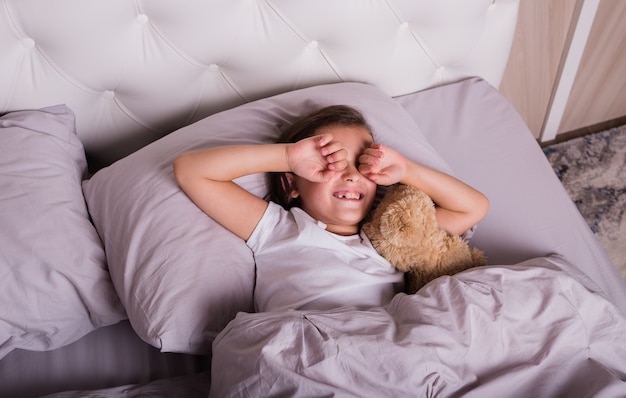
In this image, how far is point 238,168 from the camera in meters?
1.08

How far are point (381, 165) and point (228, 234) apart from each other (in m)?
0.33

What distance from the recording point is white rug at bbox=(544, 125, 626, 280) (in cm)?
182

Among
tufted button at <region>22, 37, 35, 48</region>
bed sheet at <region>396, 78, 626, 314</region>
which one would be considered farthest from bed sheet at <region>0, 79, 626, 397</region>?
tufted button at <region>22, 37, 35, 48</region>

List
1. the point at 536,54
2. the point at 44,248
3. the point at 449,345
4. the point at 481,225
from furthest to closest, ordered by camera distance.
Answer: the point at 536,54 < the point at 481,225 < the point at 44,248 < the point at 449,345

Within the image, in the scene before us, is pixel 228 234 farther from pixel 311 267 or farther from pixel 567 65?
pixel 567 65

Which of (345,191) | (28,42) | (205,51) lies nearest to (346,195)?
(345,191)

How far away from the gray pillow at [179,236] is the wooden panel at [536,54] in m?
0.62

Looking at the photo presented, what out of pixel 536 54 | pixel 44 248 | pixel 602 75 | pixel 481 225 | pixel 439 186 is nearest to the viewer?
pixel 44 248

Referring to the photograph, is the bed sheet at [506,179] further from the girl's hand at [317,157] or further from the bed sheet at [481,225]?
the girl's hand at [317,157]

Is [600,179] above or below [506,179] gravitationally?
below

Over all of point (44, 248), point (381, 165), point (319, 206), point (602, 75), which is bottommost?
point (44, 248)

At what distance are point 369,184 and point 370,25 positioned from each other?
443mm

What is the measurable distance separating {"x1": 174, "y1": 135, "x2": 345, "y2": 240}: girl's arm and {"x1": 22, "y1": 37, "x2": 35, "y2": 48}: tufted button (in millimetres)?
375

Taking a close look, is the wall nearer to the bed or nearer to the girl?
the bed
